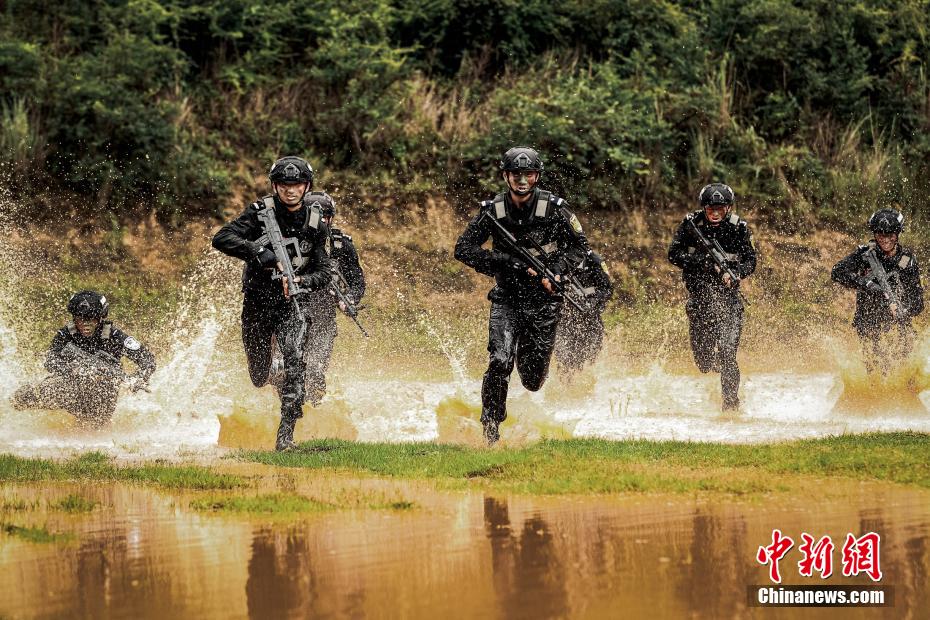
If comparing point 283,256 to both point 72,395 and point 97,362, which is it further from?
point 72,395

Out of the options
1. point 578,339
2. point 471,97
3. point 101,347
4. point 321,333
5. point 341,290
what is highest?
point 471,97

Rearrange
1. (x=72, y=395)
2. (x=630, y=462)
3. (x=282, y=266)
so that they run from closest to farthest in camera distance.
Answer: (x=630, y=462)
(x=282, y=266)
(x=72, y=395)

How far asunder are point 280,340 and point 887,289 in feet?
20.9

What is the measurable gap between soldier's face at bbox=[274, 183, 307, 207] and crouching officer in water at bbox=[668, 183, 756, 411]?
439 centimetres

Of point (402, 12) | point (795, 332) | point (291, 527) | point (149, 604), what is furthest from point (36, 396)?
point (402, 12)

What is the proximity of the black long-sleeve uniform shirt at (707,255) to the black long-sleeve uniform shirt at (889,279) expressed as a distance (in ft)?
3.49

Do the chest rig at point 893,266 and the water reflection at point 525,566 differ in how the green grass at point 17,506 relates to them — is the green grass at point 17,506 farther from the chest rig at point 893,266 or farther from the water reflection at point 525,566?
the chest rig at point 893,266

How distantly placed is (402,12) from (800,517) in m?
18.1

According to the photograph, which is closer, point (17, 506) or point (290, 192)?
point (17, 506)

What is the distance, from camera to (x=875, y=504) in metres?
7.80

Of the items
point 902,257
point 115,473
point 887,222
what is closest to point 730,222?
point 887,222

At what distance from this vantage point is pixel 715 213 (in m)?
13.4

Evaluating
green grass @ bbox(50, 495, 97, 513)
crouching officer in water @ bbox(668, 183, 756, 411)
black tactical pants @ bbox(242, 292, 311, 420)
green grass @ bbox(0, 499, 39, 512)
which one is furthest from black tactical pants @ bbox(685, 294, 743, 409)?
green grass @ bbox(0, 499, 39, 512)

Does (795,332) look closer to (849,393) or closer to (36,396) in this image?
(849,393)
